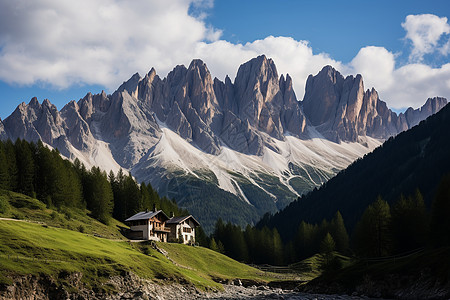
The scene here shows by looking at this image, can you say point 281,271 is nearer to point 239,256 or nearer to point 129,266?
point 239,256

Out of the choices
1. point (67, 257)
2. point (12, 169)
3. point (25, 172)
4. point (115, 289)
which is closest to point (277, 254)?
point (25, 172)

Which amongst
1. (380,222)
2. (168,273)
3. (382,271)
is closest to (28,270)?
(168,273)

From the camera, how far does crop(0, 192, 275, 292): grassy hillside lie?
179ft

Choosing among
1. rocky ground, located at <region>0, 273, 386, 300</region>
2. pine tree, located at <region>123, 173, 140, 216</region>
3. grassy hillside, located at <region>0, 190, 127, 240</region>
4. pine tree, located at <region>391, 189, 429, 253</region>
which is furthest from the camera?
pine tree, located at <region>123, 173, 140, 216</region>

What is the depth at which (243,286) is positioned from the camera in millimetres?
94750

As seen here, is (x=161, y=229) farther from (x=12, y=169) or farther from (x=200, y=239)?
(x=12, y=169)

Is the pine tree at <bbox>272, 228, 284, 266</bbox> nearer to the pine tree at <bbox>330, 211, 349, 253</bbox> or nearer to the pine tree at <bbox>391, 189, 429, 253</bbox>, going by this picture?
the pine tree at <bbox>330, 211, 349, 253</bbox>

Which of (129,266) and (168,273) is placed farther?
(168,273)

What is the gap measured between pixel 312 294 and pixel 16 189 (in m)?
73.6

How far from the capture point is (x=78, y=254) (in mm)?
61594

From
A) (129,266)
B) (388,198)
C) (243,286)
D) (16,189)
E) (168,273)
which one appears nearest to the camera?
(129,266)

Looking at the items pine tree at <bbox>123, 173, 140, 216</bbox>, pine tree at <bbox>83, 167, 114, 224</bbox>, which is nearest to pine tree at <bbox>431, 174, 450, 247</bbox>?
pine tree at <bbox>83, 167, 114, 224</bbox>

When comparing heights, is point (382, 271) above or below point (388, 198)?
below

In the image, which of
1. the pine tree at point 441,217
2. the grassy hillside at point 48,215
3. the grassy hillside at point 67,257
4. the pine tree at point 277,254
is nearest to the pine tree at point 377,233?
the pine tree at point 441,217
